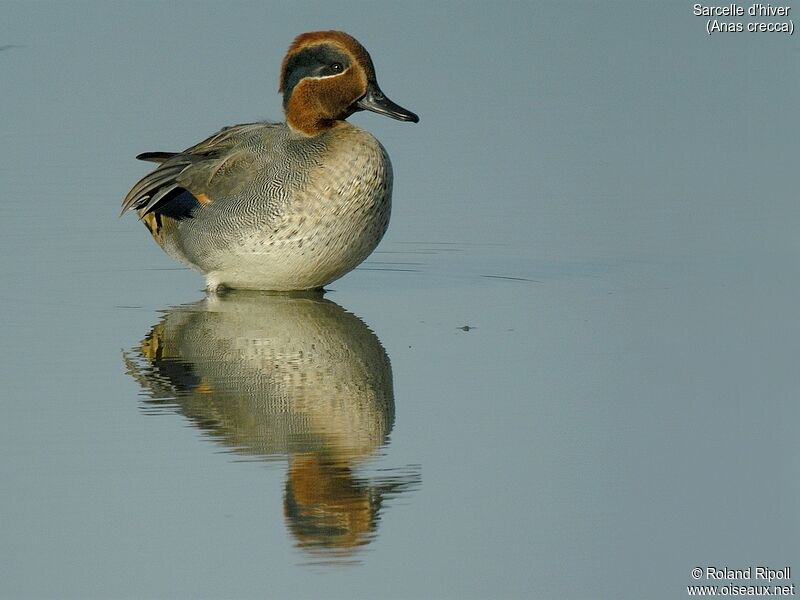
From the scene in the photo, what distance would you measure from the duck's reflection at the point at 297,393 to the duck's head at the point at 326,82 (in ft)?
3.73

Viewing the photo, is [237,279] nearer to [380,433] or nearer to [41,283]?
[41,283]

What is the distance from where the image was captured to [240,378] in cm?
772

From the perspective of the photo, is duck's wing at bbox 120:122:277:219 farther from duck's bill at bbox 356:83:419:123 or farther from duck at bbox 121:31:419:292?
duck's bill at bbox 356:83:419:123

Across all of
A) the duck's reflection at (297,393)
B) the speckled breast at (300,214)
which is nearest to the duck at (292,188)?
the speckled breast at (300,214)

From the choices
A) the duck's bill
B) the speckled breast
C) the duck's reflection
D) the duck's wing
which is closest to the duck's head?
the duck's bill

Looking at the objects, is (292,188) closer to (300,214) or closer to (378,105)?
(300,214)

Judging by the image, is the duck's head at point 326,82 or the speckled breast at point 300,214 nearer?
the speckled breast at point 300,214

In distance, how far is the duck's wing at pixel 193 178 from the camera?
9.93 meters

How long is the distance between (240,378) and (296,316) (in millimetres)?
1463

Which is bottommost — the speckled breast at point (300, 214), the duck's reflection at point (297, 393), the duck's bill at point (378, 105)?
the duck's reflection at point (297, 393)

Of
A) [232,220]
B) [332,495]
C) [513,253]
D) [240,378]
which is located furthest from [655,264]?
[332,495]

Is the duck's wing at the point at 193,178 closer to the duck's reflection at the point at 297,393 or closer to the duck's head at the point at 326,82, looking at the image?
the duck's head at the point at 326,82

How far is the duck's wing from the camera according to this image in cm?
993

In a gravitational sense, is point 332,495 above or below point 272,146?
below
